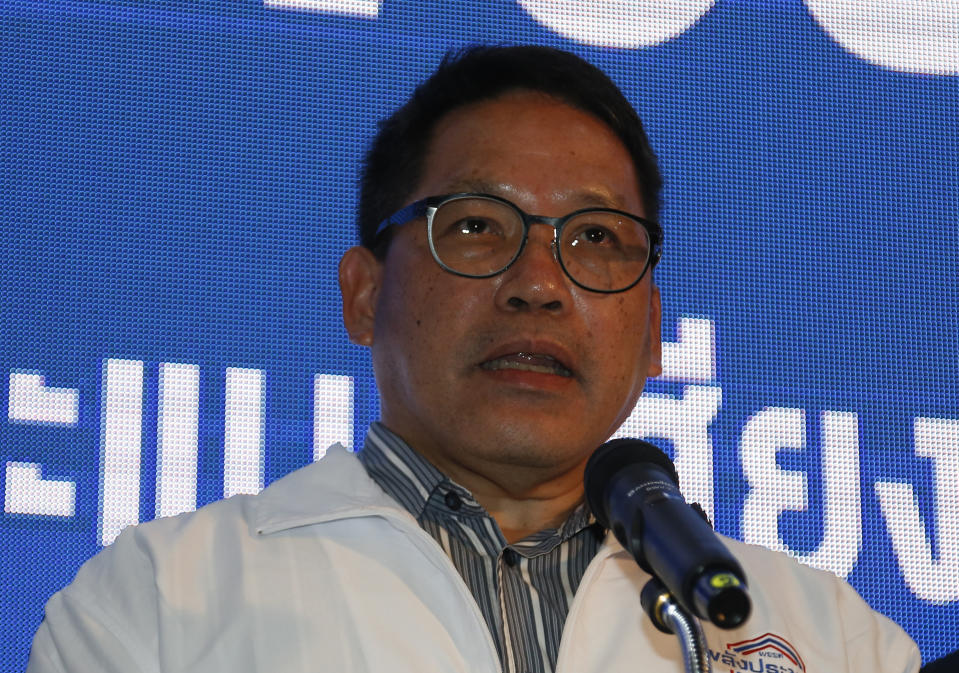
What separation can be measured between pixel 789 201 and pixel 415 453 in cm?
104

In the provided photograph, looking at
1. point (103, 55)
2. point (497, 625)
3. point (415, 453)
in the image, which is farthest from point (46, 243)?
point (497, 625)

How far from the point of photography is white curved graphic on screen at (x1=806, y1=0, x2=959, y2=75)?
2.46 metres

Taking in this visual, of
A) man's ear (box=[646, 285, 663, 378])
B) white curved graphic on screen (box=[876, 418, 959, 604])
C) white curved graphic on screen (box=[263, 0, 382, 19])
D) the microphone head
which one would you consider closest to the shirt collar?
man's ear (box=[646, 285, 663, 378])

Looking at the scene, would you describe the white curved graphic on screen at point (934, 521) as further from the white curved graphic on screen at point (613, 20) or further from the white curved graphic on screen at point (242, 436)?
the white curved graphic on screen at point (242, 436)

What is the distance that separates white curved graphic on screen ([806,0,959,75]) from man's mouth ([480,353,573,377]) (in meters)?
1.19

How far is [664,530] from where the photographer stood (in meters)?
1.00

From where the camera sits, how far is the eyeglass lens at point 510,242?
1.68m

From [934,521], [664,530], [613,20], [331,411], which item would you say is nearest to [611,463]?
[664,530]

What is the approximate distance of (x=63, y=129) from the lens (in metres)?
2.14

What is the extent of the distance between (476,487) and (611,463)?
621mm

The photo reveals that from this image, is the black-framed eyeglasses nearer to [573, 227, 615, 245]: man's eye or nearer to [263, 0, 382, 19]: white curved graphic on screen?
[573, 227, 615, 245]: man's eye

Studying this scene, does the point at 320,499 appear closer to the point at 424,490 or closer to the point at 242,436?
the point at 424,490

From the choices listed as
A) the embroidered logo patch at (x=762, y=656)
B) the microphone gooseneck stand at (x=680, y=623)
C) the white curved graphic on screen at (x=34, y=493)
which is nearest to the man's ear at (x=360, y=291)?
the white curved graphic on screen at (x=34, y=493)

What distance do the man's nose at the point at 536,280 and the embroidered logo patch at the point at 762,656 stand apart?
19.1 inches
